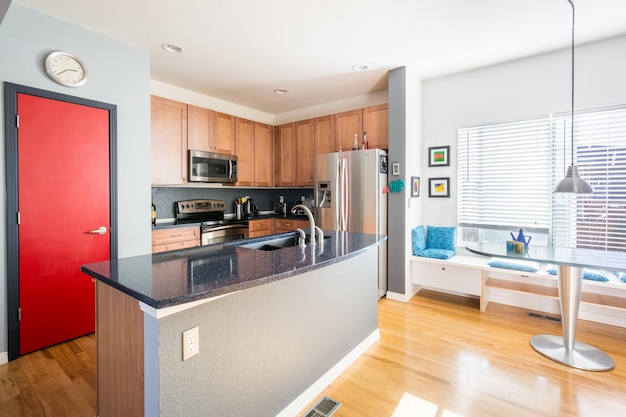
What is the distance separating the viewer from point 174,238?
3576 millimetres

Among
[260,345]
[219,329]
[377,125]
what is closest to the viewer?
[219,329]

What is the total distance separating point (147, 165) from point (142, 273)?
1992 mm

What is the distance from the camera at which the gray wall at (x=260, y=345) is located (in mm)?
1226

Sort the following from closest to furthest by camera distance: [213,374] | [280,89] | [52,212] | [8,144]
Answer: [213,374], [8,144], [52,212], [280,89]

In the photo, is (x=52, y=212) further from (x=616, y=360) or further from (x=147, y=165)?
(x=616, y=360)

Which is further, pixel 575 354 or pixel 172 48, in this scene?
pixel 172 48

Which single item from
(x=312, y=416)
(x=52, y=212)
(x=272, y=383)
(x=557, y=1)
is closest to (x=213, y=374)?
(x=272, y=383)

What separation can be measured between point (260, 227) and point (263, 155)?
3.97 feet

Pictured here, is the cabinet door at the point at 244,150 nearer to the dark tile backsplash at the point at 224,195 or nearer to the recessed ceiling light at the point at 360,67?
the dark tile backsplash at the point at 224,195

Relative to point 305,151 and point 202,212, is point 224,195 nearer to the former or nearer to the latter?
point 202,212

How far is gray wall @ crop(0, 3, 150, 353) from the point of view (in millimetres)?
2250

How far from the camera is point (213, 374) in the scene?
53.2 inches

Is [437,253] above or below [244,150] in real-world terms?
below

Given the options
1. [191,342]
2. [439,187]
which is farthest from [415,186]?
[191,342]
